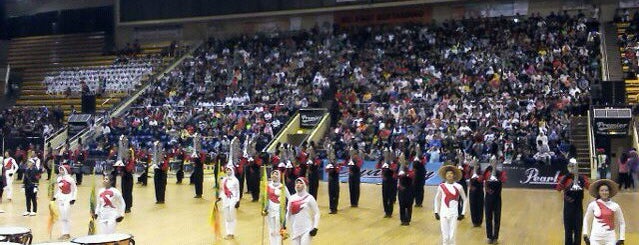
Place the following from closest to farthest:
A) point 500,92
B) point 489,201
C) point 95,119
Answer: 1. point 489,201
2. point 500,92
3. point 95,119

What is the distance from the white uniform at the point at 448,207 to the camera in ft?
36.6

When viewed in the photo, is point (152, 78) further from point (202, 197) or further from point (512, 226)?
point (512, 226)

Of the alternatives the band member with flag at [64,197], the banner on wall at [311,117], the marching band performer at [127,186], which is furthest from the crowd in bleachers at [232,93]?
the band member with flag at [64,197]

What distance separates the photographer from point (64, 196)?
13461mm

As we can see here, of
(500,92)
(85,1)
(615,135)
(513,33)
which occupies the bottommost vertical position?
(615,135)

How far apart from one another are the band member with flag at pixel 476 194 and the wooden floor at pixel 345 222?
0.97 ft

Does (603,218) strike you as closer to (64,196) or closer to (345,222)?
(345,222)

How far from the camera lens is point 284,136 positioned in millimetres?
30125

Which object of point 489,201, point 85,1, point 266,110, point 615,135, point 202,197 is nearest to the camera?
point 489,201

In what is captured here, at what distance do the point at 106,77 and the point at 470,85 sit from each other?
70.3 feet

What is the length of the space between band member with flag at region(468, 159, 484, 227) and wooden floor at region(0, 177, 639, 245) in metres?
0.29

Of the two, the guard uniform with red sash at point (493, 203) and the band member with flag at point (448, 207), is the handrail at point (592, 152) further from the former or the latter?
the band member with flag at point (448, 207)

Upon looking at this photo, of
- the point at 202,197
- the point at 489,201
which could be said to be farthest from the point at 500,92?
the point at 489,201

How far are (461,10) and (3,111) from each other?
86.6 feet
